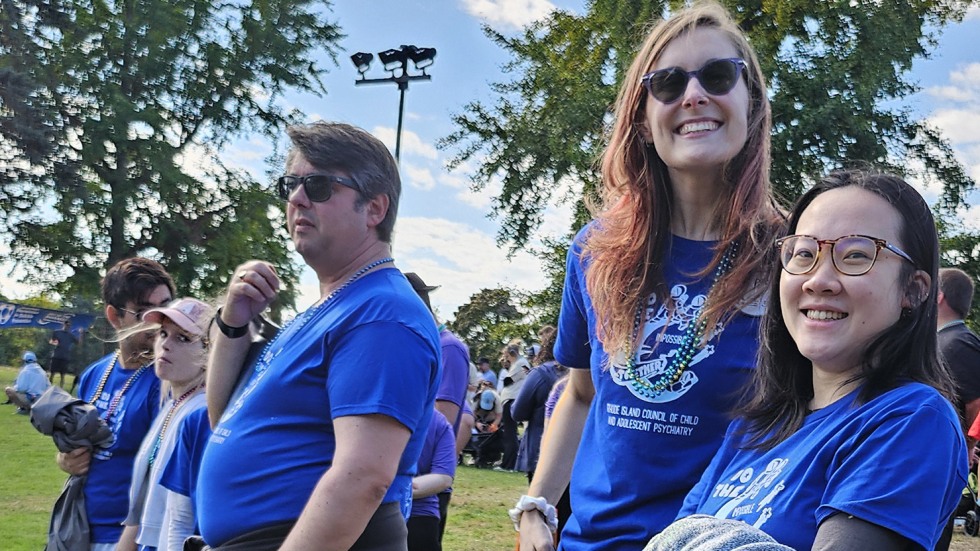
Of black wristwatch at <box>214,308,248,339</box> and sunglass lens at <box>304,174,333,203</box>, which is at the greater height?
sunglass lens at <box>304,174,333,203</box>

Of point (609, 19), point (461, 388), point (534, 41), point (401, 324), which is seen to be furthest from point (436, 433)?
point (534, 41)

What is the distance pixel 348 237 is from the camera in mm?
2838

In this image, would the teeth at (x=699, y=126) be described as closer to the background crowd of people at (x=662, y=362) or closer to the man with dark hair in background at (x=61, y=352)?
the background crowd of people at (x=662, y=362)

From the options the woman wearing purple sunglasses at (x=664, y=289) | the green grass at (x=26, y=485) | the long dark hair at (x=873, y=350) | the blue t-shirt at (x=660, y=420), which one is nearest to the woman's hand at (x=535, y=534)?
the woman wearing purple sunglasses at (x=664, y=289)

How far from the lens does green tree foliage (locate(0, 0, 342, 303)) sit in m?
23.5

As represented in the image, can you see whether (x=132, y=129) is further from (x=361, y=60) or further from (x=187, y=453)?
(x=187, y=453)

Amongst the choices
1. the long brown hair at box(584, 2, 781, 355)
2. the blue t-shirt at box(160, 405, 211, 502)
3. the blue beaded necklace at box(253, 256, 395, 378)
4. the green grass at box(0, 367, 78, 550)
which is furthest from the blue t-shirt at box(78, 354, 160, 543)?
the green grass at box(0, 367, 78, 550)

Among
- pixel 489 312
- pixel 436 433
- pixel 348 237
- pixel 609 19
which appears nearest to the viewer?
pixel 348 237

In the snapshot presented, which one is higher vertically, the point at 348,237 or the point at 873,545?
the point at 348,237

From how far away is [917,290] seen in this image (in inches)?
68.1

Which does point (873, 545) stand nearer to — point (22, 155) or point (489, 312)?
point (22, 155)

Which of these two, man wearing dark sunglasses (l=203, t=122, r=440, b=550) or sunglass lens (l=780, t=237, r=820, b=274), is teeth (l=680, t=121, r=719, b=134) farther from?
man wearing dark sunglasses (l=203, t=122, r=440, b=550)

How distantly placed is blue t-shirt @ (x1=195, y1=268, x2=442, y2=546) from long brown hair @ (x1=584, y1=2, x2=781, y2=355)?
54cm

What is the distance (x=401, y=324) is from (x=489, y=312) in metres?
38.8
